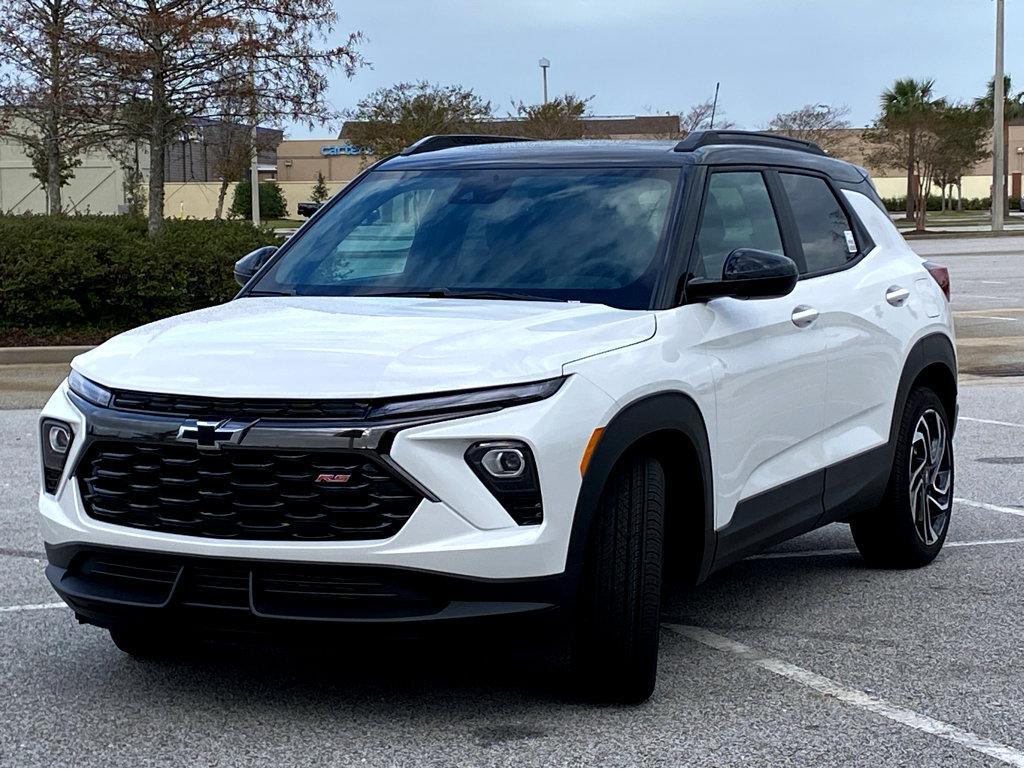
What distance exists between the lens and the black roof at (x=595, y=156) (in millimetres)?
5875

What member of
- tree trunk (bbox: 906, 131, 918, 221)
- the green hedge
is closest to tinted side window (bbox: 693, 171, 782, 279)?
the green hedge

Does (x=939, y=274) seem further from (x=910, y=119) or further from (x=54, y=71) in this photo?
(x=910, y=119)

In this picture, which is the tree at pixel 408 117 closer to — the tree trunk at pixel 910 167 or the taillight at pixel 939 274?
the tree trunk at pixel 910 167

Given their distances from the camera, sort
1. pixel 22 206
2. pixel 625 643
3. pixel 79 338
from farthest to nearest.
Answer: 1. pixel 22 206
2. pixel 79 338
3. pixel 625 643

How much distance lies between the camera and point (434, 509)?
4.32m

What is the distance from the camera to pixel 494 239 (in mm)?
5766

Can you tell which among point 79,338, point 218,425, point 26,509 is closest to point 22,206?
point 79,338

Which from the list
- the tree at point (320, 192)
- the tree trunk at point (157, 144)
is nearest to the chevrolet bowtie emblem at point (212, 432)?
the tree trunk at point (157, 144)

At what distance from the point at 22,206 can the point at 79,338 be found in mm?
48583

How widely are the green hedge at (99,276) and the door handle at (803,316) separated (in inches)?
508

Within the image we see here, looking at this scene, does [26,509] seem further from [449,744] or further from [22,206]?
[22,206]

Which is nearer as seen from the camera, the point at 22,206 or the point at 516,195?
the point at 516,195

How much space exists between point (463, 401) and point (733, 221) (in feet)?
6.38

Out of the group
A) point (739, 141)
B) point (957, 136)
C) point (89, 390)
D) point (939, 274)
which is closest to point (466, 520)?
point (89, 390)
